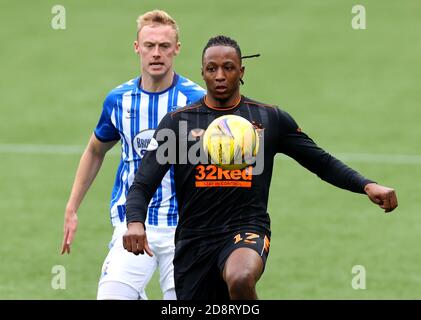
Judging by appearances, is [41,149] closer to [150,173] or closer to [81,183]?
[81,183]

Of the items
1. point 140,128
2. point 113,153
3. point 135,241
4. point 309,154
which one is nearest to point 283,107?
point 113,153

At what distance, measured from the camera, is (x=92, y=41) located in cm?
2661

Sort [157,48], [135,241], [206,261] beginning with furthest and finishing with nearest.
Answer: [157,48] → [206,261] → [135,241]

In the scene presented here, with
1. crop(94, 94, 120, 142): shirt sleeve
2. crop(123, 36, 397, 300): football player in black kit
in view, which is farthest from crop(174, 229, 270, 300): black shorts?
crop(94, 94, 120, 142): shirt sleeve

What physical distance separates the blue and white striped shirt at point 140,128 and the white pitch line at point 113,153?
9672mm

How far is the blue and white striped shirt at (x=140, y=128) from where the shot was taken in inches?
419

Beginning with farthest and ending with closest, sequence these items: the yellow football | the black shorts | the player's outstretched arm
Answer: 1. the player's outstretched arm
2. the yellow football
3. the black shorts

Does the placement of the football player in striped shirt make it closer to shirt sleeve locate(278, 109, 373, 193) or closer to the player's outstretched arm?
the player's outstretched arm

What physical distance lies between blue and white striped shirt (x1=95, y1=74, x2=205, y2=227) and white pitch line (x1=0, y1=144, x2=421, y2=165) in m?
9.67

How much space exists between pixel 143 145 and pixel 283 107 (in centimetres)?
1238

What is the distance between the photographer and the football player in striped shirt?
412 inches

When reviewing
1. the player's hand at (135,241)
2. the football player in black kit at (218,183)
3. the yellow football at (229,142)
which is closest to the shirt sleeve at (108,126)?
the football player in black kit at (218,183)

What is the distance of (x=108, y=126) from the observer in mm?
10875

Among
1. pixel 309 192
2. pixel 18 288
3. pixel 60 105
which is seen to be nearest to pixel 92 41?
pixel 60 105
